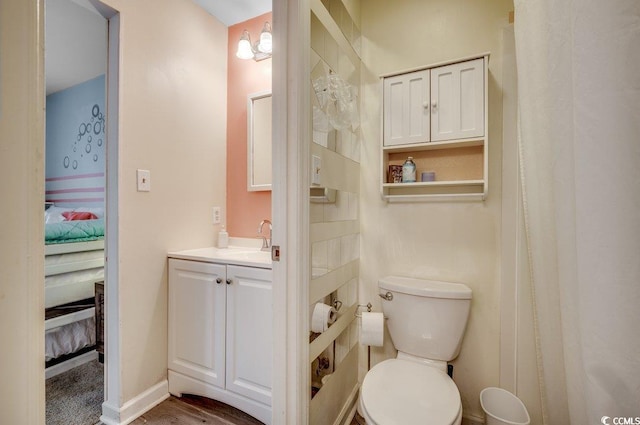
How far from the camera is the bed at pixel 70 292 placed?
6.45 ft

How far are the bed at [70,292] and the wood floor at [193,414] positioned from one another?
92 centimetres

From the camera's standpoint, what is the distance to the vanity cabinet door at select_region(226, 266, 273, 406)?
4.84 feet

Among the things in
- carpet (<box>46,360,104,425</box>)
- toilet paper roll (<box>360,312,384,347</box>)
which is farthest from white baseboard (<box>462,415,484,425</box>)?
carpet (<box>46,360,104,425</box>)

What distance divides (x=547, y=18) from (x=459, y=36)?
0.92 meters

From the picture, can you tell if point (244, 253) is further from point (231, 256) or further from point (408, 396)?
point (408, 396)

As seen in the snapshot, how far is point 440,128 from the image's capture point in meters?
1.40

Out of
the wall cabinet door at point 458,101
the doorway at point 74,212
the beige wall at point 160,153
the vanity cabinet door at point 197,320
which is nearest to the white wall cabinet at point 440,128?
the wall cabinet door at point 458,101

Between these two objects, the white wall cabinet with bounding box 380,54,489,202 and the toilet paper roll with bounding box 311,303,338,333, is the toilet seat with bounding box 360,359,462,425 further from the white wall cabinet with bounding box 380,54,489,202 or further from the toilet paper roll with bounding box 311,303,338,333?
the white wall cabinet with bounding box 380,54,489,202

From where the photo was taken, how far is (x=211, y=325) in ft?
5.34

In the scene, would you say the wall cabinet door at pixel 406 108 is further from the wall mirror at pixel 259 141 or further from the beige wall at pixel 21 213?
the beige wall at pixel 21 213

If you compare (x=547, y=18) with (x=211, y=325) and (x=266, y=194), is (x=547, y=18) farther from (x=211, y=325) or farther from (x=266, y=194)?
(x=211, y=325)

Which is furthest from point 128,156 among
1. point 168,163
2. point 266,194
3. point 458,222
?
point 458,222

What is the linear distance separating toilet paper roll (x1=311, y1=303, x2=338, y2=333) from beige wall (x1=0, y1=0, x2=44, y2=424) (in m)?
0.88

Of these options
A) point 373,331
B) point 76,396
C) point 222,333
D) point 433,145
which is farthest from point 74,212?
point 433,145
